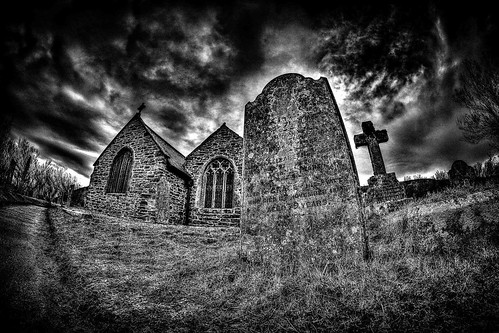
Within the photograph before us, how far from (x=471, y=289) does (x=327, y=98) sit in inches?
164

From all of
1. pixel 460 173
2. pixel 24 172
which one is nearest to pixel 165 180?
pixel 460 173

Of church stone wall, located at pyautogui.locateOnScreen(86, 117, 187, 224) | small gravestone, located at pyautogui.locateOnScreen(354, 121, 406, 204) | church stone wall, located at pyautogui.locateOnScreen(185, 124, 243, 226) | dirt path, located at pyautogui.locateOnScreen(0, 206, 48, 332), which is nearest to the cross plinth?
small gravestone, located at pyautogui.locateOnScreen(354, 121, 406, 204)

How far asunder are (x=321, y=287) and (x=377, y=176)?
7.50 m

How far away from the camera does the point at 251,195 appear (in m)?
→ 5.30

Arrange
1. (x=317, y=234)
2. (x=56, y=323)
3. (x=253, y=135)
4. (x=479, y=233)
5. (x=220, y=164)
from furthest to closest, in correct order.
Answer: (x=220, y=164) → (x=253, y=135) → (x=317, y=234) → (x=479, y=233) → (x=56, y=323)

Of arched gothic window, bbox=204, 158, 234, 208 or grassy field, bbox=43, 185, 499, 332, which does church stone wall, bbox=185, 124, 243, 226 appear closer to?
arched gothic window, bbox=204, 158, 234, 208

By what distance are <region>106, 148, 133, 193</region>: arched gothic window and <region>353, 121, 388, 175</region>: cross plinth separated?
44.2 feet

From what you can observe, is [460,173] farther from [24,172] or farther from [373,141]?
[24,172]

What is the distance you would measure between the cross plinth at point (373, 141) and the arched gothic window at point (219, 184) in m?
7.68

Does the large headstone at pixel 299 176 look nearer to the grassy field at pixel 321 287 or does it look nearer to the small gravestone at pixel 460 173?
the grassy field at pixel 321 287

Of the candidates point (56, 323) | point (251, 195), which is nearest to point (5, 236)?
point (56, 323)

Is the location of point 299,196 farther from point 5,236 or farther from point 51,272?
point 5,236

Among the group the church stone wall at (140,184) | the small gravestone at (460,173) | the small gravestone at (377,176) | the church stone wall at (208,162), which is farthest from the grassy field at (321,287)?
the church stone wall at (208,162)

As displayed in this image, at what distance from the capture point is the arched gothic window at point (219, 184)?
45.6ft
